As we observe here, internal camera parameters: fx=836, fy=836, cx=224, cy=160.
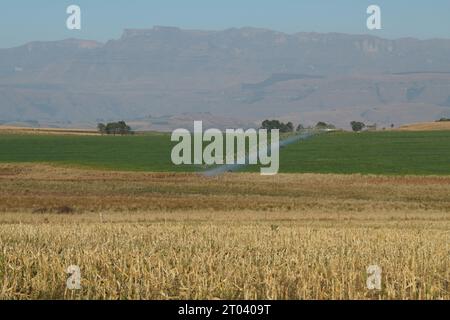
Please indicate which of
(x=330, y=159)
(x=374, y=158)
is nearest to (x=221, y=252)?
(x=330, y=159)

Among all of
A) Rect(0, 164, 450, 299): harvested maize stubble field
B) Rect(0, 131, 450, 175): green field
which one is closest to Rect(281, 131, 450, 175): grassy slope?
Rect(0, 131, 450, 175): green field

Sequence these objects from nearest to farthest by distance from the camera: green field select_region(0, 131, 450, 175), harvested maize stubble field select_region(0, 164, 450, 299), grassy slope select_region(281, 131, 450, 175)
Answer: harvested maize stubble field select_region(0, 164, 450, 299) < grassy slope select_region(281, 131, 450, 175) < green field select_region(0, 131, 450, 175)

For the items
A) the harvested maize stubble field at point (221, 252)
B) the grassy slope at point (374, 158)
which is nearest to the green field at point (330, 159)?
the grassy slope at point (374, 158)

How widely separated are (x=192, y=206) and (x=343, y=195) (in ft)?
42.9

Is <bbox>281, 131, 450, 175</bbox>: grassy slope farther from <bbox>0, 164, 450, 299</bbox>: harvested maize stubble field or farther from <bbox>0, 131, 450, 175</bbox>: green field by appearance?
<bbox>0, 164, 450, 299</bbox>: harvested maize stubble field

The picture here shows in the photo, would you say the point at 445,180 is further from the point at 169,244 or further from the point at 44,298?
the point at 44,298

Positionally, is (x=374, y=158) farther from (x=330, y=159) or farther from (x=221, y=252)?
(x=221, y=252)

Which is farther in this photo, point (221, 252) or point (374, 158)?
point (374, 158)

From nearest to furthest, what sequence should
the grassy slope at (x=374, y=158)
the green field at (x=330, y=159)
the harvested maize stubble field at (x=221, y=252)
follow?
the harvested maize stubble field at (x=221, y=252)
the grassy slope at (x=374, y=158)
the green field at (x=330, y=159)

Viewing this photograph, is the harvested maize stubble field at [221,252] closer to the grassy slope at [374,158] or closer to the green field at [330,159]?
the grassy slope at [374,158]

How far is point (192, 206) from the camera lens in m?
43.8

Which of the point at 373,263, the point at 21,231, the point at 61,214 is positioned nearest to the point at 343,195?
the point at 61,214

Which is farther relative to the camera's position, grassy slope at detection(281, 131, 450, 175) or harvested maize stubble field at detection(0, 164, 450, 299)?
grassy slope at detection(281, 131, 450, 175)
